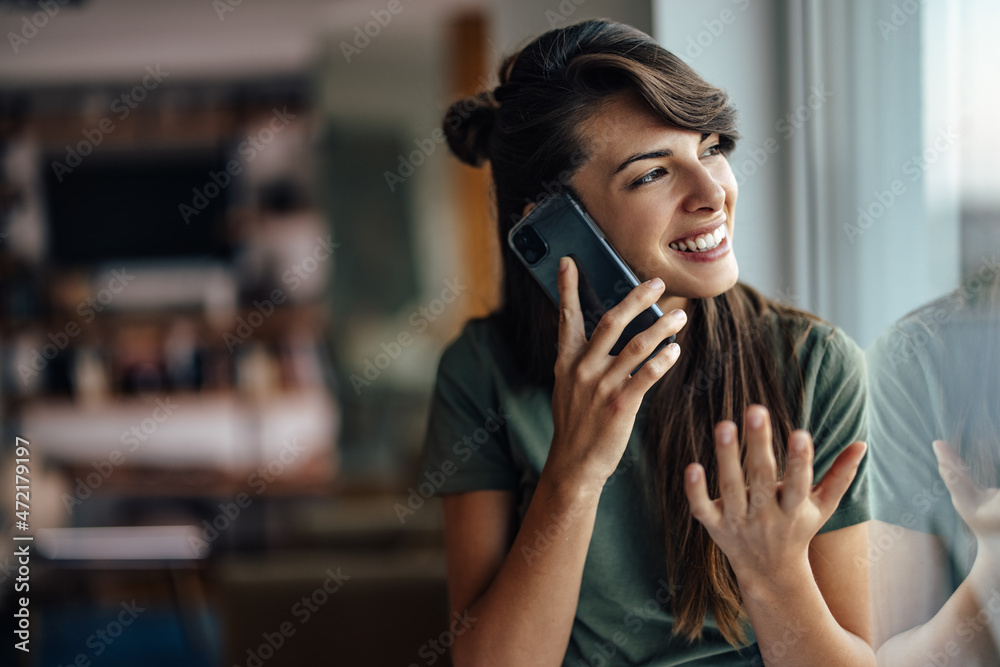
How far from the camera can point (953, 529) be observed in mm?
663

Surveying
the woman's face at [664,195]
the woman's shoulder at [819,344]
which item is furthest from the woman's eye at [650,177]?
the woman's shoulder at [819,344]

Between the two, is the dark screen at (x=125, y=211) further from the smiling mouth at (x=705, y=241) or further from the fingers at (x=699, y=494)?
the fingers at (x=699, y=494)

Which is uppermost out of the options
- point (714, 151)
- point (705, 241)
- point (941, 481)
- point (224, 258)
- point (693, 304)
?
point (714, 151)

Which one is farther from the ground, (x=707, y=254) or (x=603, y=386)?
(x=707, y=254)

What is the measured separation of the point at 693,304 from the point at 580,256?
Answer: 7.8 inches

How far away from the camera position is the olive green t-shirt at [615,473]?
34.1 inches

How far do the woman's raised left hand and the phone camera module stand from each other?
0.38 meters

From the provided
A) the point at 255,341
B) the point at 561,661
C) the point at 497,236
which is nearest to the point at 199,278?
the point at 255,341

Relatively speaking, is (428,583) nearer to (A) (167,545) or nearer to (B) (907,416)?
(B) (907,416)

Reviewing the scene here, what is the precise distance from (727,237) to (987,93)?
0.29m

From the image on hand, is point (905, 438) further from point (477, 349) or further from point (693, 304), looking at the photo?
point (477, 349)

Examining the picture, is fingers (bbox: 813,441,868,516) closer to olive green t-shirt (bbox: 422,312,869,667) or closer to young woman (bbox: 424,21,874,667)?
→ young woman (bbox: 424,21,874,667)

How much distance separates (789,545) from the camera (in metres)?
0.66

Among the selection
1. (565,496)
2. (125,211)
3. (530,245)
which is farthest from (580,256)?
(125,211)
